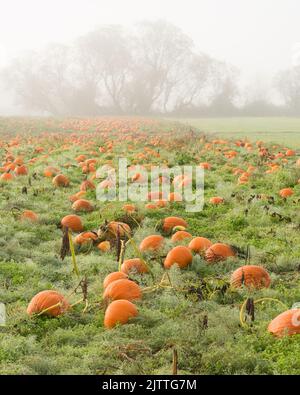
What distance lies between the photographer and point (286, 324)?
182 inches

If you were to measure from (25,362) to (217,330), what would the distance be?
1.58m

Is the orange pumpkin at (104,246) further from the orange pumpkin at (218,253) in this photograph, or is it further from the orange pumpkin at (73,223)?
the orange pumpkin at (218,253)

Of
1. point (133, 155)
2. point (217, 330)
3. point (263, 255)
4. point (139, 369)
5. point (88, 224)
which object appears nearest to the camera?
point (139, 369)

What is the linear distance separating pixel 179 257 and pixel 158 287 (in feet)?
2.25

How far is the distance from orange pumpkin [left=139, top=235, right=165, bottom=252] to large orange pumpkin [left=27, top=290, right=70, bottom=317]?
1.77m

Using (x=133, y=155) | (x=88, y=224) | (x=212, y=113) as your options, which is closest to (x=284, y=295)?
(x=88, y=224)

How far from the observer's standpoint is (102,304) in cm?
539

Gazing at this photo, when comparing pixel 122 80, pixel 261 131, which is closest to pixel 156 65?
pixel 122 80

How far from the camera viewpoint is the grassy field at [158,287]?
4.30 metres

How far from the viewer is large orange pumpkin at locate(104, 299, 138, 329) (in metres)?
4.95

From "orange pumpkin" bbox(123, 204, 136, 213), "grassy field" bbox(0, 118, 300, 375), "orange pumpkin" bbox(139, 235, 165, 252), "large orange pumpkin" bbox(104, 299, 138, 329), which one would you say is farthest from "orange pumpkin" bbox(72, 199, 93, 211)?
"large orange pumpkin" bbox(104, 299, 138, 329)

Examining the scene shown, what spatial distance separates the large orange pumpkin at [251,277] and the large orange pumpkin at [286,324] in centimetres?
96

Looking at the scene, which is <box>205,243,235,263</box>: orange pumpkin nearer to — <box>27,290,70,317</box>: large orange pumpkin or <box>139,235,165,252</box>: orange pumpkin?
<box>139,235,165,252</box>: orange pumpkin
